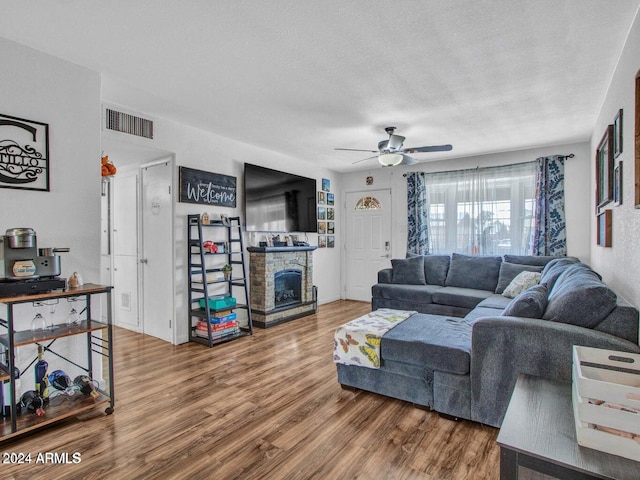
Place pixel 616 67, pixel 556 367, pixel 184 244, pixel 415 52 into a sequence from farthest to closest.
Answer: pixel 184 244
pixel 616 67
pixel 415 52
pixel 556 367

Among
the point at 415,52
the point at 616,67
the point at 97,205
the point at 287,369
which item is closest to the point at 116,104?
the point at 97,205

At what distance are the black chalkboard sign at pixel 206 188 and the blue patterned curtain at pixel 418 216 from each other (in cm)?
307

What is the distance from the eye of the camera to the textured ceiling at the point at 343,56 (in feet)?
6.54

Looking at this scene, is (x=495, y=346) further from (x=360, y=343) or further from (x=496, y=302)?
(x=496, y=302)

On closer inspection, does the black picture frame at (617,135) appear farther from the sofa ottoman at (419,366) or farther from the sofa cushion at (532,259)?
the sofa cushion at (532,259)

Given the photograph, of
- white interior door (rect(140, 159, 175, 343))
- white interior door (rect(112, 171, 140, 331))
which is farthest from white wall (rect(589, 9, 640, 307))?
white interior door (rect(112, 171, 140, 331))

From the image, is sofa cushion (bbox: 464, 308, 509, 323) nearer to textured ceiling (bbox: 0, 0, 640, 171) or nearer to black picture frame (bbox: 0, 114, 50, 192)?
textured ceiling (bbox: 0, 0, 640, 171)

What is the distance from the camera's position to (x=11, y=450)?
2.07m

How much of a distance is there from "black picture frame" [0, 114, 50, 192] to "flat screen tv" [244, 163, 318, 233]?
8.10ft

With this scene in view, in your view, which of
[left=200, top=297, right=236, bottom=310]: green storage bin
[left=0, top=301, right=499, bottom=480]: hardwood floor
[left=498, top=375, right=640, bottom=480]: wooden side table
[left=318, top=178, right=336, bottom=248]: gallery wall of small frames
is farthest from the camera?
[left=318, top=178, right=336, bottom=248]: gallery wall of small frames

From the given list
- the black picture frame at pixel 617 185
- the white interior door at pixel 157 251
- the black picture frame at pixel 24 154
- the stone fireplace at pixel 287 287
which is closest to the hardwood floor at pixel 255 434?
the white interior door at pixel 157 251

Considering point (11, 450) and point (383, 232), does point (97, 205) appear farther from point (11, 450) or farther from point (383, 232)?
point (383, 232)

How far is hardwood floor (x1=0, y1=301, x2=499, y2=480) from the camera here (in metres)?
1.89

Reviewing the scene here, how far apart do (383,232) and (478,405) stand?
173 inches
